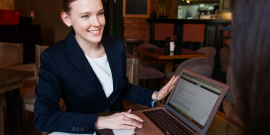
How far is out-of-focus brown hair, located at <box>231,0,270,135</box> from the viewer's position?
167 mm

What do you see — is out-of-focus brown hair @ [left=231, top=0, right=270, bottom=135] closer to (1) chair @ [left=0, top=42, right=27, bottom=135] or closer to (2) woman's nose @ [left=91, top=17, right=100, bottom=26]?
(2) woman's nose @ [left=91, top=17, right=100, bottom=26]

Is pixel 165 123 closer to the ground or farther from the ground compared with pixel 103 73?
closer to the ground

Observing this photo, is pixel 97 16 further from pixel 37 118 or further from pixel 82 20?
pixel 37 118

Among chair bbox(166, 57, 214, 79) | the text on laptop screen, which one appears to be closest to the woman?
the text on laptop screen

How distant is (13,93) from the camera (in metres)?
1.78

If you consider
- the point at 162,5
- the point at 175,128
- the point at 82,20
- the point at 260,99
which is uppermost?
the point at 162,5

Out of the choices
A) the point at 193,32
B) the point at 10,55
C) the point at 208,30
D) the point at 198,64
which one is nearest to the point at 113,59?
the point at 198,64

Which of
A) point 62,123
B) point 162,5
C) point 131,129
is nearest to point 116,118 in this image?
point 131,129

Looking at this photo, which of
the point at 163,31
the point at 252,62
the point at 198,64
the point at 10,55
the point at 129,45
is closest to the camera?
the point at 252,62

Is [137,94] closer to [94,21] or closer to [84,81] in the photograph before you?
[84,81]

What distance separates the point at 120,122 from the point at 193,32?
421 centimetres

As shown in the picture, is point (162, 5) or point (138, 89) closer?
point (138, 89)

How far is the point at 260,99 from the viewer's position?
A: 0.18m

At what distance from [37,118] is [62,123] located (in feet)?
0.45
